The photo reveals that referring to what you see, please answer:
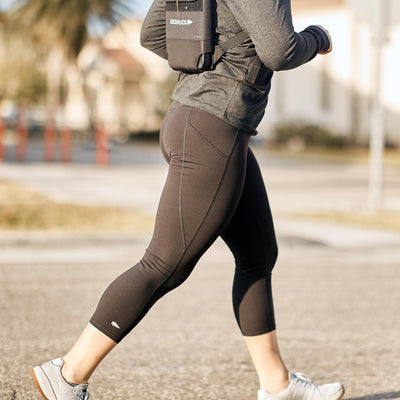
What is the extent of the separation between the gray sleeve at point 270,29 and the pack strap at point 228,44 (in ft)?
0.25

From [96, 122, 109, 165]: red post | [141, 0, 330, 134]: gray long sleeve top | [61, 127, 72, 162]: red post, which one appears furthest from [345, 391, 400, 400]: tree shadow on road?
[61, 127, 72, 162]: red post

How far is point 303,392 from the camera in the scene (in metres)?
3.19

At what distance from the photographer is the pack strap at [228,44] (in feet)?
9.37

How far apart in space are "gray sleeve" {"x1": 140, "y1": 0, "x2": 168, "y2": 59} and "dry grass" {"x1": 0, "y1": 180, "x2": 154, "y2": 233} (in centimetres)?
574

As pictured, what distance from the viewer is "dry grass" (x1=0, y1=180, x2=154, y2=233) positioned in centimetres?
928

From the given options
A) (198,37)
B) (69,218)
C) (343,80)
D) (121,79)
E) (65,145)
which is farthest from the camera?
(121,79)

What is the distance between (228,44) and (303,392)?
133cm

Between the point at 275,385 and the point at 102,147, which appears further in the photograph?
the point at 102,147

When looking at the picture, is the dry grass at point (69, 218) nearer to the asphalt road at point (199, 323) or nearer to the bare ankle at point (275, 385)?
the asphalt road at point (199, 323)

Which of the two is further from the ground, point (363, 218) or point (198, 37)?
point (198, 37)

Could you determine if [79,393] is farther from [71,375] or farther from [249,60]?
[249,60]

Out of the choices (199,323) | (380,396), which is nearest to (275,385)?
(380,396)

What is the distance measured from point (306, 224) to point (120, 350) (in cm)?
570

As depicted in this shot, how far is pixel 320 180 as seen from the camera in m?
18.1
